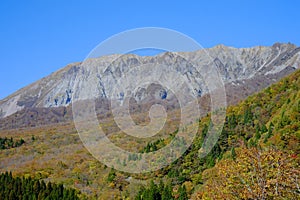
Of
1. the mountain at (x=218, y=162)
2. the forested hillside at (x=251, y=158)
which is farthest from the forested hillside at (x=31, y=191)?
the forested hillside at (x=251, y=158)

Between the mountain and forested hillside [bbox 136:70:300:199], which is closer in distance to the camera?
forested hillside [bbox 136:70:300:199]

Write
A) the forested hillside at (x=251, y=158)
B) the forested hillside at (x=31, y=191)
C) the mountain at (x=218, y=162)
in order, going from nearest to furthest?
the forested hillside at (x=251, y=158), the mountain at (x=218, y=162), the forested hillside at (x=31, y=191)

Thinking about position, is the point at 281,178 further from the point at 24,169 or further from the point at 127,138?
the point at 127,138

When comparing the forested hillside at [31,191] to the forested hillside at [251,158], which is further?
the forested hillside at [31,191]

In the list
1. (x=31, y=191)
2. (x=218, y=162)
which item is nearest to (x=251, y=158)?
(x=218, y=162)

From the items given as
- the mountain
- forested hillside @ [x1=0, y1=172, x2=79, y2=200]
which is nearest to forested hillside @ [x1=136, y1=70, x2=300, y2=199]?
the mountain

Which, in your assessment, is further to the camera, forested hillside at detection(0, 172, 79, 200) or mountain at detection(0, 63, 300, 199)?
forested hillside at detection(0, 172, 79, 200)

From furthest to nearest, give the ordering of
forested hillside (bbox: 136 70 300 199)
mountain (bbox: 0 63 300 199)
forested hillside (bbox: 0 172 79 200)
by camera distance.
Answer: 1. forested hillside (bbox: 0 172 79 200)
2. mountain (bbox: 0 63 300 199)
3. forested hillside (bbox: 136 70 300 199)

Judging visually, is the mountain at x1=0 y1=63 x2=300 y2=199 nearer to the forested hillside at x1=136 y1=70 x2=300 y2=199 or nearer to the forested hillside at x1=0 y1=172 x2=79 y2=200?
the forested hillside at x1=136 y1=70 x2=300 y2=199

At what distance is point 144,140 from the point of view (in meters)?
106

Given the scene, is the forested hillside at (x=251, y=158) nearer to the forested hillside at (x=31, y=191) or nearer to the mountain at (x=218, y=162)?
the mountain at (x=218, y=162)

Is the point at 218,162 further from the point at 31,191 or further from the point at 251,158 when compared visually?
the point at 251,158

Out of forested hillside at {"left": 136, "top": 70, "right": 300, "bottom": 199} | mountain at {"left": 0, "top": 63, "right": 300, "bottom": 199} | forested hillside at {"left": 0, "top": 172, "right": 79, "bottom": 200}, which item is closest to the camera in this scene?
forested hillside at {"left": 136, "top": 70, "right": 300, "bottom": 199}

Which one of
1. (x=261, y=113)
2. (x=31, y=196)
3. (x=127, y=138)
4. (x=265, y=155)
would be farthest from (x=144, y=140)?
(x=265, y=155)
